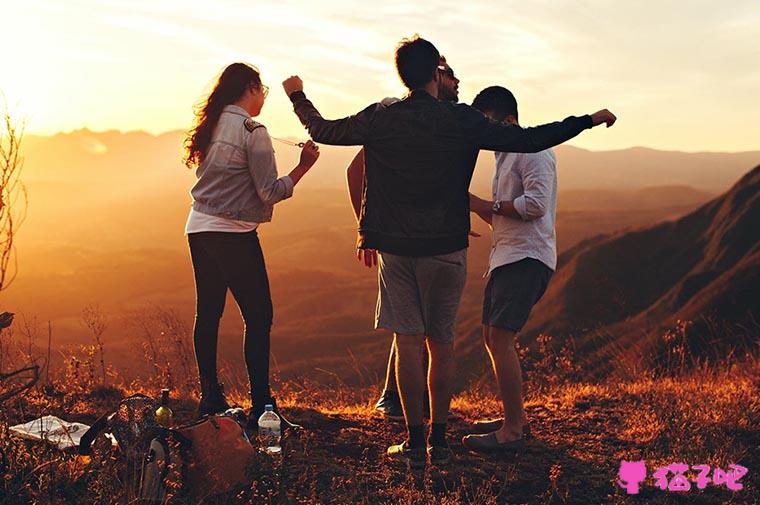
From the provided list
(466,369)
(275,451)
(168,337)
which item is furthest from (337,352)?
(275,451)

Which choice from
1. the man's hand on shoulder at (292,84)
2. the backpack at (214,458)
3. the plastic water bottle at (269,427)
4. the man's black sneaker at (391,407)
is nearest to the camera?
the backpack at (214,458)

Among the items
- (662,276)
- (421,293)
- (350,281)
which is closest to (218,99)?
(421,293)

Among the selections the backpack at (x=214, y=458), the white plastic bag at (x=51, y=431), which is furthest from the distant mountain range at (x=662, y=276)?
the backpack at (x=214, y=458)

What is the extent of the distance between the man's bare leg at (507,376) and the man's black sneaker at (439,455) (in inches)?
18.9

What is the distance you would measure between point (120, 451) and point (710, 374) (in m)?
4.87

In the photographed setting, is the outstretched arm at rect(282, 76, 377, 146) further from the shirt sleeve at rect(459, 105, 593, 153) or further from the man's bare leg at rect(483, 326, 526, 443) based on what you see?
the man's bare leg at rect(483, 326, 526, 443)

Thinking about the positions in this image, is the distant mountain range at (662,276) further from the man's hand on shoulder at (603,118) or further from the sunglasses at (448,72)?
the man's hand on shoulder at (603,118)

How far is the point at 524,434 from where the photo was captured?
5.00 m

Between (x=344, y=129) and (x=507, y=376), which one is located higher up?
(x=344, y=129)

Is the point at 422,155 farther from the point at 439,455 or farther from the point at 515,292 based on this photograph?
the point at 439,455

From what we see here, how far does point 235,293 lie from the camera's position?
4711 mm

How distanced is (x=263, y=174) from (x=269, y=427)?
1.40 m

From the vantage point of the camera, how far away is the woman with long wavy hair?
4.55 metres

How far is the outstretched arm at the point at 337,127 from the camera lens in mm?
4035
